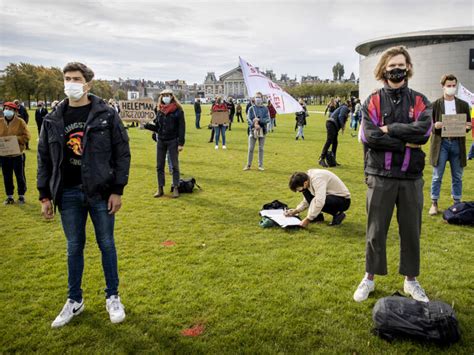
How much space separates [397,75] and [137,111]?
34.5 ft

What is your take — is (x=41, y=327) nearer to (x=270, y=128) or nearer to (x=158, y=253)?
(x=158, y=253)

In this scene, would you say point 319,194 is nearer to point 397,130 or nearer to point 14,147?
point 397,130

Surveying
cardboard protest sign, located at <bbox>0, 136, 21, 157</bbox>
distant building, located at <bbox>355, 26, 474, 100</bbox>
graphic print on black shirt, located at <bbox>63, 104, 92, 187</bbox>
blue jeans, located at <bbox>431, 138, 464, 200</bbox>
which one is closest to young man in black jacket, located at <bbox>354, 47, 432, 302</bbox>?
graphic print on black shirt, located at <bbox>63, 104, 92, 187</bbox>

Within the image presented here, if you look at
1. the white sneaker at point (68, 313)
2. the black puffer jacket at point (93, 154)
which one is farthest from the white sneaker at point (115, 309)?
the black puffer jacket at point (93, 154)

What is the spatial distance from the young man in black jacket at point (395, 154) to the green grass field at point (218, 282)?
75 cm

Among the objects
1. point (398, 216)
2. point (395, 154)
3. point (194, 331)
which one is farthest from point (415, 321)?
point (194, 331)

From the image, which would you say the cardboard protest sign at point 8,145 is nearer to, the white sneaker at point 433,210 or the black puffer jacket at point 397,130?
the black puffer jacket at point 397,130

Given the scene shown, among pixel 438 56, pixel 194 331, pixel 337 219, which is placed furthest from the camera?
pixel 438 56

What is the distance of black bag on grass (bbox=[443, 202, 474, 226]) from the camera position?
6473 millimetres

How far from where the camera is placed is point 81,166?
3.53 metres

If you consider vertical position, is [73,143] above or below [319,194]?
above

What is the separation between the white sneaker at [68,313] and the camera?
372 cm

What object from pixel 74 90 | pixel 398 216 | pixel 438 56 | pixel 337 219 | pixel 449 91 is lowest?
pixel 337 219

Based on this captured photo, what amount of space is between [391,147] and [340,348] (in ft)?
6.31
